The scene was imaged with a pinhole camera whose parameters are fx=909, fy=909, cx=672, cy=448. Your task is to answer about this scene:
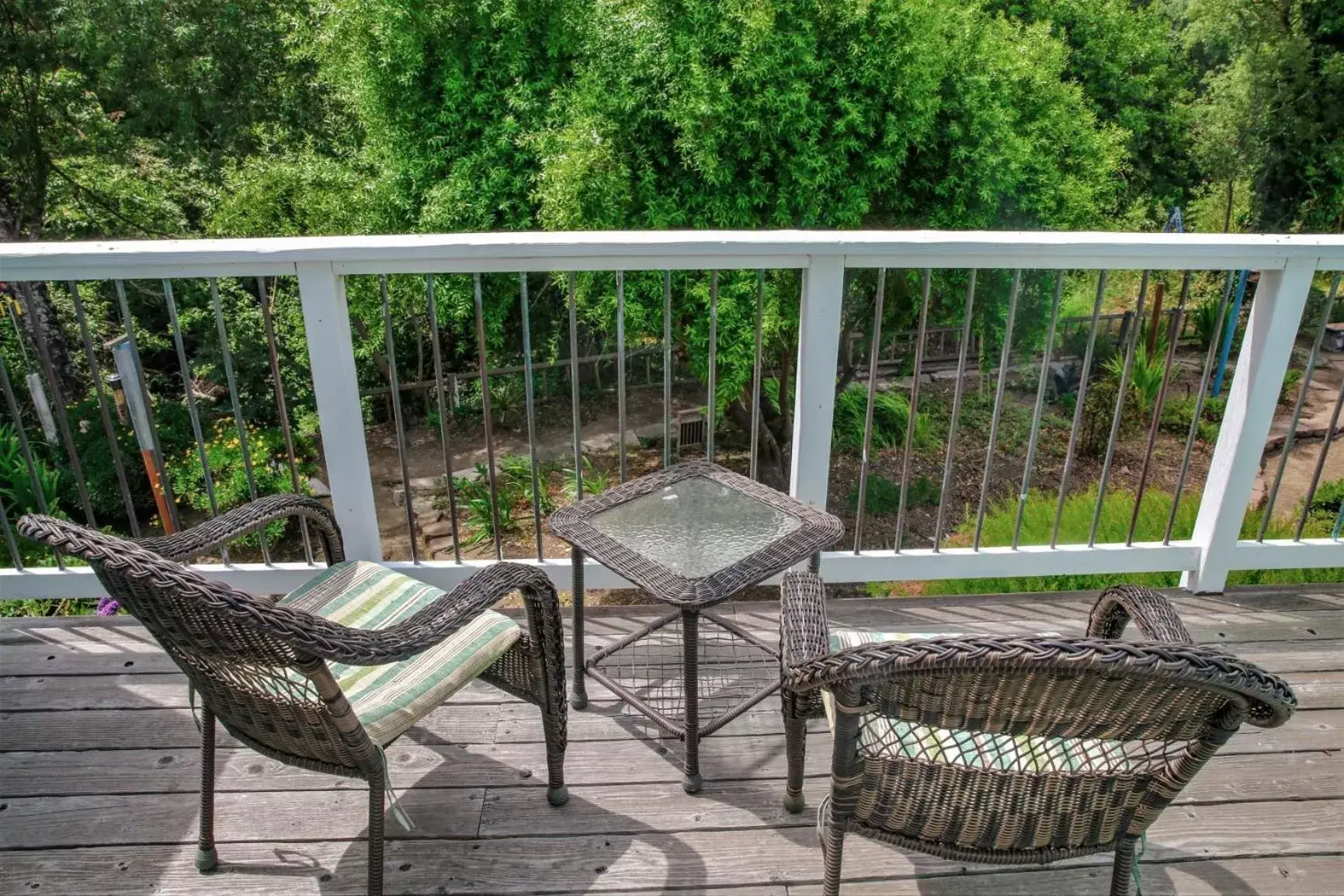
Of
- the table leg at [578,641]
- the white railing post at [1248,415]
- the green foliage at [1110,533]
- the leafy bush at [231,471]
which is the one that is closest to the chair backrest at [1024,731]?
the table leg at [578,641]

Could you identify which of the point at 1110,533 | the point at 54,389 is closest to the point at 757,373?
the point at 54,389

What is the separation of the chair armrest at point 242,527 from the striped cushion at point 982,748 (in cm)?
133

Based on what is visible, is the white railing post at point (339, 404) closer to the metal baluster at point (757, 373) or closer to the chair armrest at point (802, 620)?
the metal baluster at point (757, 373)

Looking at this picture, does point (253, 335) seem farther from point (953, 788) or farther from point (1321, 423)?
point (1321, 423)

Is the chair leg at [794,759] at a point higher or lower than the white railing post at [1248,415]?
lower

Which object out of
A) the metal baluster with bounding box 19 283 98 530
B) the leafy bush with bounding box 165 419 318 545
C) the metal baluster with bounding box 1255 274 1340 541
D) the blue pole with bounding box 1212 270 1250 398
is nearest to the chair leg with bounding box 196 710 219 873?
the metal baluster with bounding box 19 283 98 530

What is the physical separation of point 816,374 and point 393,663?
1408 millimetres

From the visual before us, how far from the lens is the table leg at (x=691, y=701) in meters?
1.98

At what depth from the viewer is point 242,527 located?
1.95 metres

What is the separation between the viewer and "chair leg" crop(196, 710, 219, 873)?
74.8 inches

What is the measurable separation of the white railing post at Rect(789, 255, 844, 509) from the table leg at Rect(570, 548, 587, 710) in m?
0.74

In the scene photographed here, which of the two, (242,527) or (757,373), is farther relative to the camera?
(757,373)

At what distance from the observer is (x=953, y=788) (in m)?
1.45

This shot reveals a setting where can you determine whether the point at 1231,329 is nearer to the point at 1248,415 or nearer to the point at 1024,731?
the point at 1248,415
